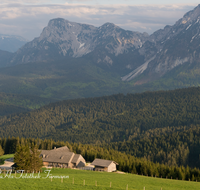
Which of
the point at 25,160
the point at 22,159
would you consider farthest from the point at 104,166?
the point at 22,159

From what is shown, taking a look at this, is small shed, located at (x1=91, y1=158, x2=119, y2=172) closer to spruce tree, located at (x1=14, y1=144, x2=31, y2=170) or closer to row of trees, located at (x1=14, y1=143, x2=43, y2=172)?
row of trees, located at (x1=14, y1=143, x2=43, y2=172)

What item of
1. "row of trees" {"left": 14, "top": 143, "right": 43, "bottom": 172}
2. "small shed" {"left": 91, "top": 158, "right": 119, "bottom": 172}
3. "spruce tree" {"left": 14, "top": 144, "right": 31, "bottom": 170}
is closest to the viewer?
"spruce tree" {"left": 14, "top": 144, "right": 31, "bottom": 170}

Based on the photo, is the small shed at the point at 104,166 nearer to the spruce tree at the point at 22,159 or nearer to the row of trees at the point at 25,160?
the row of trees at the point at 25,160

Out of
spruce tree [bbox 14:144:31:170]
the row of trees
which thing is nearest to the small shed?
the row of trees

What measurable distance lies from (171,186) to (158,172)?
38027 millimetres

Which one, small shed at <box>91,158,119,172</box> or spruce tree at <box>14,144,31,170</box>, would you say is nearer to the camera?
spruce tree at <box>14,144,31,170</box>

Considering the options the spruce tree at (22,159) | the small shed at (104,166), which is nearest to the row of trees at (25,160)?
the spruce tree at (22,159)

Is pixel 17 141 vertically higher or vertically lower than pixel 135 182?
higher

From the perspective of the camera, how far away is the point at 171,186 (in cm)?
8375

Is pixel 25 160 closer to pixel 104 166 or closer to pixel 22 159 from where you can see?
pixel 22 159

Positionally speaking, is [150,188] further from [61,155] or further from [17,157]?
[61,155]

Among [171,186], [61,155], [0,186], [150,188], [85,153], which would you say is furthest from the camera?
[85,153]

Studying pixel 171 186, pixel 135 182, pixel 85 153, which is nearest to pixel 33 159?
pixel 135 182

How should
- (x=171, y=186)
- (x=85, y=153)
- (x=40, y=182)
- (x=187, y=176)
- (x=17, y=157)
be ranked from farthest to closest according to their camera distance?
(x=85, y=153) → (x=187, y=176) → (x=17, y=157) → (x=171, y=186) → (x=40, y=182)
